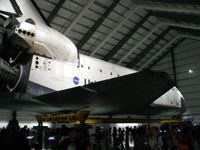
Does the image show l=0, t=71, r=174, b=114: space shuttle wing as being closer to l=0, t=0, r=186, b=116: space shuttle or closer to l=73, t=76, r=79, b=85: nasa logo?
l=0, t=0, r=186, b=116: space shuttle

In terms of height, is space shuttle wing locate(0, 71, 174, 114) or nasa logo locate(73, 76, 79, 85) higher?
nasa logo locate(73, 76, 79, 85)

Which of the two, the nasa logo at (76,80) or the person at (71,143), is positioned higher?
the nasa logo at (76,80)

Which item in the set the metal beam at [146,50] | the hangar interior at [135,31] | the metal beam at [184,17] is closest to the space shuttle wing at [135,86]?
the hangar interior at [135,31]

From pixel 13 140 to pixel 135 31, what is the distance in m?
17.1

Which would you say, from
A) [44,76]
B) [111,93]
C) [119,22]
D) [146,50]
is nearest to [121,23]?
[119,22]

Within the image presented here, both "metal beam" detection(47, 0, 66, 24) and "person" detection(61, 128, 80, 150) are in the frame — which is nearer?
"person" detection(61, 128, 80, 150)

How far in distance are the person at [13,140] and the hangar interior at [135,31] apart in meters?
8.39

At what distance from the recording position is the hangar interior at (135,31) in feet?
45.5

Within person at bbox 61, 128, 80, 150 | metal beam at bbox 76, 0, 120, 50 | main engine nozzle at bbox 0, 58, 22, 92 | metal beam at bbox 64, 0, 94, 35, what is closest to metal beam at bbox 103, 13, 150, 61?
metal beam at bbox 76, 0, 120, 50

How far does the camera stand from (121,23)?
1597 centimetres

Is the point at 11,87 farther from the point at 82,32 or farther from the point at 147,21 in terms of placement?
the point at 147,21

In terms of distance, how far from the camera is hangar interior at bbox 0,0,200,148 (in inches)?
546

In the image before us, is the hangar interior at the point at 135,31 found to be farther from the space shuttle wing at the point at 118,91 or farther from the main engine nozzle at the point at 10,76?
the space shuttle wing at the point at 118,91

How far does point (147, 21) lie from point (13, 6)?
15.5 metres
